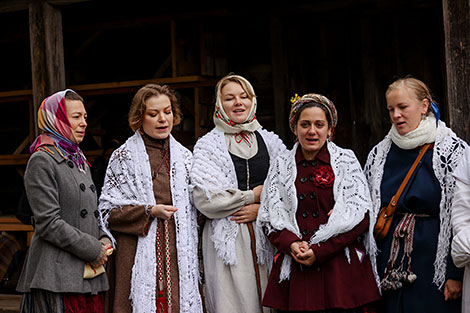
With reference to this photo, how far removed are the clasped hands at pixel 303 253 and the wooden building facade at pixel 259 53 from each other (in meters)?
2.50

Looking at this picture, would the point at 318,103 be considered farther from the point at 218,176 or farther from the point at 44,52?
the point at 44,52

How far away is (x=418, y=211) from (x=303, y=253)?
0.64 metres

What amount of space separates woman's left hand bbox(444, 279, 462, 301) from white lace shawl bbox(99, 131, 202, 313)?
1.35 meters

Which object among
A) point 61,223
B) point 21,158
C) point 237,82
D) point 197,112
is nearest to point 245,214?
point 237,82

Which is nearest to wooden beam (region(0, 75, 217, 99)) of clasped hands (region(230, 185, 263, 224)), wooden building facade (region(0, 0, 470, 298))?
wooden building facade (region(0, 0, 470, 298))

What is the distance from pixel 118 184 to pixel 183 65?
8.61ft

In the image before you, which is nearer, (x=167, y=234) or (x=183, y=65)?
(x=167, y=234)

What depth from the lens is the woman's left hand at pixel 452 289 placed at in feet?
8.99

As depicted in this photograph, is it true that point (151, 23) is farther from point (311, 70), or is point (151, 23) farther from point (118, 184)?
point (118, 184)

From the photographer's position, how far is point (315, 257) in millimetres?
2820

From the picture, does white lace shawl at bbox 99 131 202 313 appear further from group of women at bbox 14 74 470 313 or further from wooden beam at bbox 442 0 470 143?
wooden beam at bbox 442 0 470 143

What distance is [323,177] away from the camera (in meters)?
2.99

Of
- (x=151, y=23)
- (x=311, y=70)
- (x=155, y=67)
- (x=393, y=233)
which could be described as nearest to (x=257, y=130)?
(x=393, y=233)

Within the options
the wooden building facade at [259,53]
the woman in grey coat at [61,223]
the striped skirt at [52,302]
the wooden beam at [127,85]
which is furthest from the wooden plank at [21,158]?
the striped skirt at [52,302]
